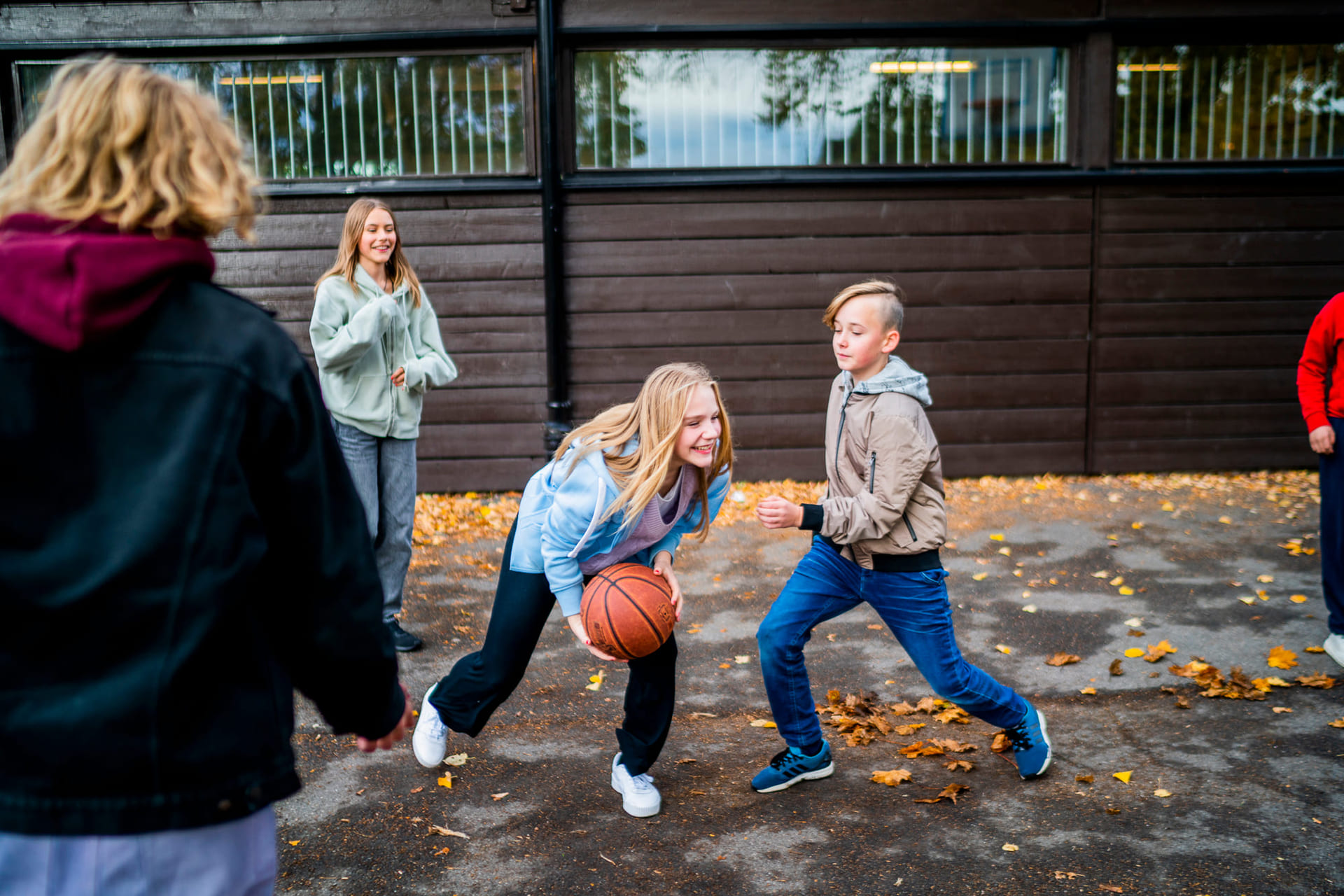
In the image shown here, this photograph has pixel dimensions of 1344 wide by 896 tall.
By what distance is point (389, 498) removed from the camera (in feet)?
18.6

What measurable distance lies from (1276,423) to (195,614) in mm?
10269

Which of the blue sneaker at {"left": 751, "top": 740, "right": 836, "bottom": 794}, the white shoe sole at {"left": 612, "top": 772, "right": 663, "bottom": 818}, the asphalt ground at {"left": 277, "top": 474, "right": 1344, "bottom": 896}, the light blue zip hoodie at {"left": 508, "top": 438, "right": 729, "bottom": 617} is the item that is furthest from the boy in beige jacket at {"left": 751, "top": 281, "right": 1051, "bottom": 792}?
the light blue zip hoodie at {"left": 508, "top": 438, "right": 729, "bottom": 617}

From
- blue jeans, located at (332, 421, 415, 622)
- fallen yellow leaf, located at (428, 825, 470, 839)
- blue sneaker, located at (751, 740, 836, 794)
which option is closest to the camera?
fallen yellow leaf, located at (428, 825, 470, 839)

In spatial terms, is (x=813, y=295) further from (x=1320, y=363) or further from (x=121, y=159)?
(x=121, y=159)

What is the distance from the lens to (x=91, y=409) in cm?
167

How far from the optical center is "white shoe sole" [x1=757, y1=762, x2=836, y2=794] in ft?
13.5

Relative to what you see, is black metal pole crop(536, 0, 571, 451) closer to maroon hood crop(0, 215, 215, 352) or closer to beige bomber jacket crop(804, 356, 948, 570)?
beige bomber jacket crop(804, 356, 948, 570)

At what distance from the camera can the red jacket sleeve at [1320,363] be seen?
516cm

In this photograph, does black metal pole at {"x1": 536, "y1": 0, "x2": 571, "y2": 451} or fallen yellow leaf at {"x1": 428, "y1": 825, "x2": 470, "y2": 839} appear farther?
black metal pole at {"x1": 536, "y1": 0, "x2": 571, "y2": 451}

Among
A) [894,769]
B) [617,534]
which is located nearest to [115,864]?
[617,534]

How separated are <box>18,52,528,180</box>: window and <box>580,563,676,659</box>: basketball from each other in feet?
21.1

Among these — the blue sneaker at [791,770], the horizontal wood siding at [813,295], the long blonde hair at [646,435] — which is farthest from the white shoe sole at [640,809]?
the horizontal wood siding at [813,295]

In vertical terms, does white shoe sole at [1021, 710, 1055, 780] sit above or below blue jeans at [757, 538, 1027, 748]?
below

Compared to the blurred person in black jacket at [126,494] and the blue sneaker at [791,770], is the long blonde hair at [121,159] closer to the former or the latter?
the blurred person in black jacket at [126,494]
